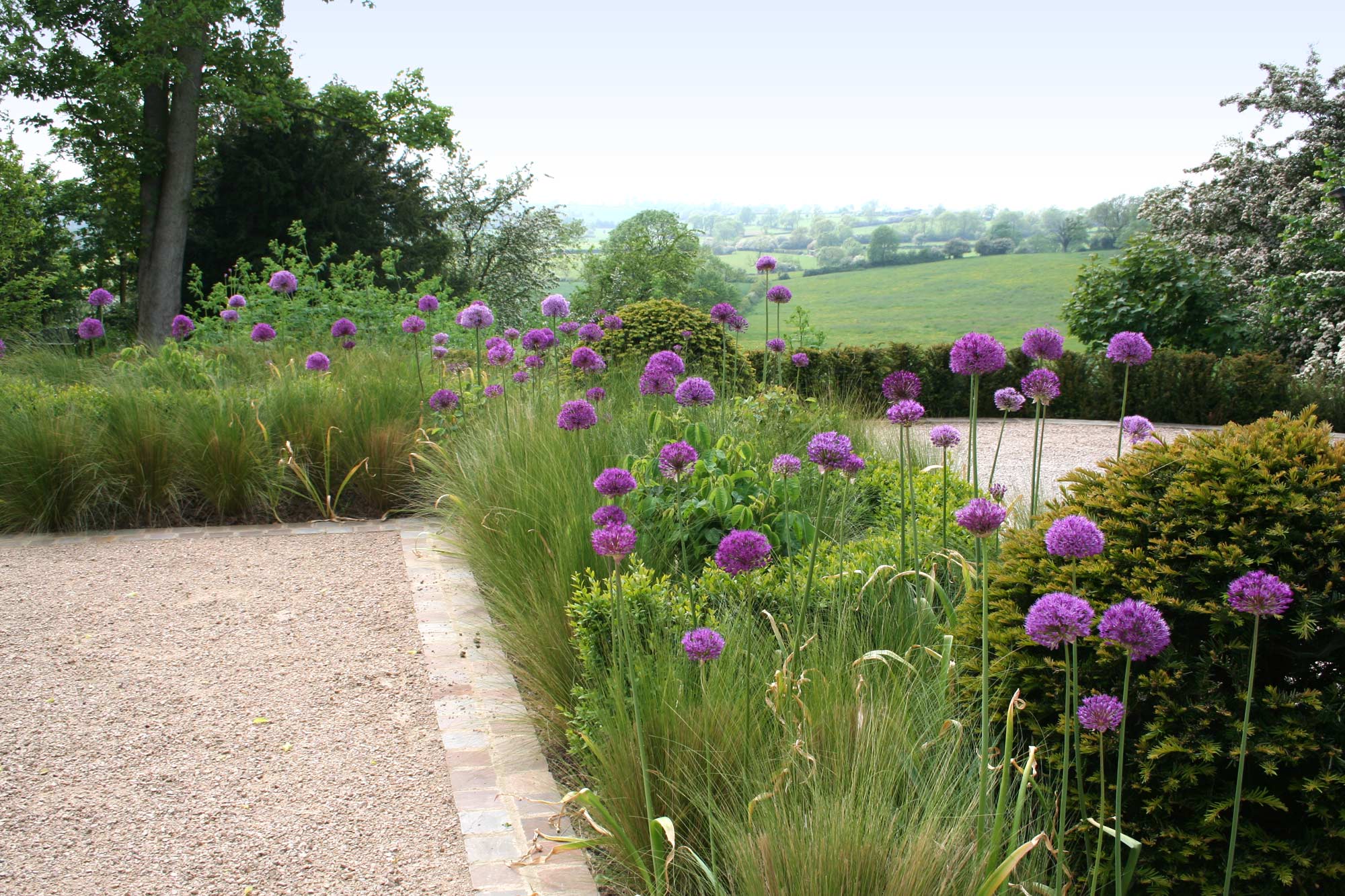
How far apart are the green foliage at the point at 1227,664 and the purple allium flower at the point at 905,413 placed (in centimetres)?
59

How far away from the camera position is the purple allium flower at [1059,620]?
1507 millimetres

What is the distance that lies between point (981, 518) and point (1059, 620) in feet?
0.74

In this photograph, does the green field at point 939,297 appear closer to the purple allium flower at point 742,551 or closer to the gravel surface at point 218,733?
the gravel surface at point 218,733

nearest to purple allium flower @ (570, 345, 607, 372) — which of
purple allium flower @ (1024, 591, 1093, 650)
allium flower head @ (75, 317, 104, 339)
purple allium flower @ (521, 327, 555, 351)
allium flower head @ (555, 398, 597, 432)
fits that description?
purple allium flower @ (521, 327, 555, 351)

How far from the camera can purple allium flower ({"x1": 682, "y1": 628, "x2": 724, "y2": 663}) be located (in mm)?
2160

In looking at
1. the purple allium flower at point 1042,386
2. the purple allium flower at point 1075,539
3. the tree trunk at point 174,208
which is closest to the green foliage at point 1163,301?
the purple allium flower at point 1042,386

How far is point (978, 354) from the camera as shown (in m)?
2.29

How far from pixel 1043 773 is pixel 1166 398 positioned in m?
9.59

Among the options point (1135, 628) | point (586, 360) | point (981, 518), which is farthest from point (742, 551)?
point (586, 360)

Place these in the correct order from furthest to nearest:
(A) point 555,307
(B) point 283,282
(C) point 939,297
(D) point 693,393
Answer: (C) point 939,297 → (B) point 283,282 → (A) point 555,307 → (D) point 693,393

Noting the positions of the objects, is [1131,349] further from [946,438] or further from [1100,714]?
[1100,714]

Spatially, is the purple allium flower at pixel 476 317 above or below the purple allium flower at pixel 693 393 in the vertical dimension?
above

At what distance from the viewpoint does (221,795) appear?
110 inches

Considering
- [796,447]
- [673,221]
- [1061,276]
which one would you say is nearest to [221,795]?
[796,447]
